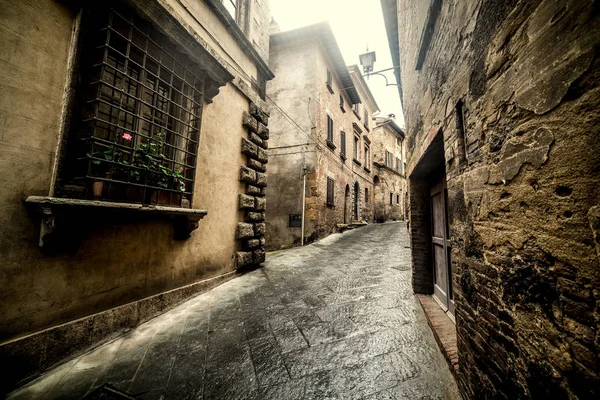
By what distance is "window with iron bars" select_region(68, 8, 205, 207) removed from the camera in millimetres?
2219

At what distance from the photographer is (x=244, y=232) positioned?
428 cm

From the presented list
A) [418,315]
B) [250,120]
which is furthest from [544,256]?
[250,120]

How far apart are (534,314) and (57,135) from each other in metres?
3.43

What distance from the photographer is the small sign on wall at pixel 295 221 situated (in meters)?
8.43

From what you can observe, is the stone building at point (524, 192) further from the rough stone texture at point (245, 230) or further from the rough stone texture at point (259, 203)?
the rough stone texture at point (259, 203)

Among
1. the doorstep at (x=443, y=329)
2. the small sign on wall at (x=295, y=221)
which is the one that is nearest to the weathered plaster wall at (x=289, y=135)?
the small sign on wall at (x=295, y=221)

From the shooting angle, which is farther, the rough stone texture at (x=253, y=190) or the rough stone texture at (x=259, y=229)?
the rough stone texture at (x=259, y=229)

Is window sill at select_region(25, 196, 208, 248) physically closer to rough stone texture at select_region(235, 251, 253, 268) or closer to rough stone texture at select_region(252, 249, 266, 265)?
rough stone texture at select_region(235, 251, 253, 268)

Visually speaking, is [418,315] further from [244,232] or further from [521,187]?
[244,232]

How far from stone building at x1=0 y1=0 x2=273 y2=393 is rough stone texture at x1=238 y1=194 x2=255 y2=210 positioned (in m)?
0.49

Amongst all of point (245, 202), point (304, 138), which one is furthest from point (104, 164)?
point (304, 138)

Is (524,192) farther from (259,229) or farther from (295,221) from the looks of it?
(295,221)

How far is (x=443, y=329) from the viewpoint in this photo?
91.6 inches

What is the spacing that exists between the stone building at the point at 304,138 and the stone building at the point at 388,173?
7.18m
